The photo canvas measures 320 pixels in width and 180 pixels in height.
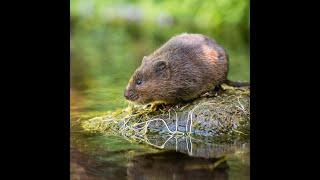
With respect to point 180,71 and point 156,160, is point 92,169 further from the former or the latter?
point 180,71

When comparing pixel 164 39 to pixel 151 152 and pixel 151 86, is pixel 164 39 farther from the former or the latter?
pixel 151 152

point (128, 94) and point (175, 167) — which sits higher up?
point (128, 94)

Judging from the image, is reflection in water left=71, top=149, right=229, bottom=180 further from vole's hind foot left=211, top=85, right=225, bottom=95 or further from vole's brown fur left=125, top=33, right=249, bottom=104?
vole's hind foot left=211, top=85, right=225, bottom=95

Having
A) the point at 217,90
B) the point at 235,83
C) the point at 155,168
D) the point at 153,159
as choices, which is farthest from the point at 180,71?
the point at 155,168

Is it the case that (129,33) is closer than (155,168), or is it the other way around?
(155,168)

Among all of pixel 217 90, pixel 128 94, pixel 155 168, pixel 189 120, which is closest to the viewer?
pixel 155 168

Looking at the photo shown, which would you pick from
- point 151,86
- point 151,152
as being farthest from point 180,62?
point 151,152

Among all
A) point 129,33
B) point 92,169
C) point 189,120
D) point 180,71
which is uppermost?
point 129,33
